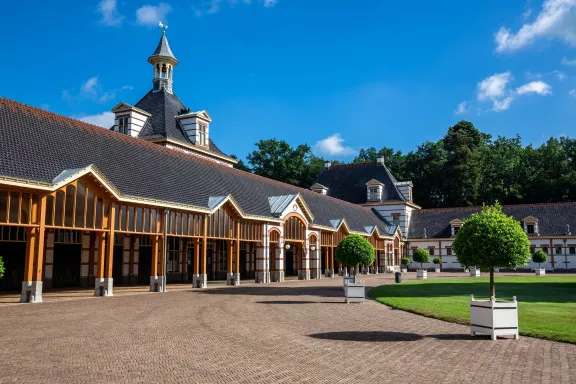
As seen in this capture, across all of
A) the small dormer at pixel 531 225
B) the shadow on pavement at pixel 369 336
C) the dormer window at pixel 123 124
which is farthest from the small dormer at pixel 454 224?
the shadow on pavement at pixel 369 336

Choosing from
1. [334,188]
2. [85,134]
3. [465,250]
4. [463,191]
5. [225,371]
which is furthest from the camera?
[463,191]

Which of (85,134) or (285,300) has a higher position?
(85,134)

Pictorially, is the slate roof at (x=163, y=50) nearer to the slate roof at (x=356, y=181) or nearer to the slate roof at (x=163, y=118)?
the slate roof at (x=163, y=118)

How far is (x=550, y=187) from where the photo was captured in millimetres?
76812

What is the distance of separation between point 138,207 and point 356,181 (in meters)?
52.2

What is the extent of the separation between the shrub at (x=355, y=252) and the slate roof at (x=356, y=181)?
44079 millimetres

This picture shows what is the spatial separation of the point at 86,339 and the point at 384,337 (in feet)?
23.8

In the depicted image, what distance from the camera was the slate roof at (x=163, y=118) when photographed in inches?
1654

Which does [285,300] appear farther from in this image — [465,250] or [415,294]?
[465,250]

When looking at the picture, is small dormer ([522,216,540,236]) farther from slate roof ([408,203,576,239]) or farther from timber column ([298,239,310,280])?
timber column ([298,239,310,280])

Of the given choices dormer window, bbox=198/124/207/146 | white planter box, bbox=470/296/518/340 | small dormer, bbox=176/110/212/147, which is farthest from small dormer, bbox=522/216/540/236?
white planter box, bbox=470/296/518/340

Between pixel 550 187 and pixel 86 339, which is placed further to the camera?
pixel 550 187

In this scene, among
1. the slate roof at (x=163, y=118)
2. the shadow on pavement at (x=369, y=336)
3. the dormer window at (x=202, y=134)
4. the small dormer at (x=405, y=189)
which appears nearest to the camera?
the shadow on pavement at (x=369, y=336)

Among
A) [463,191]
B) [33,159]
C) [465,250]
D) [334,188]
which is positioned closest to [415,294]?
[465,250]
